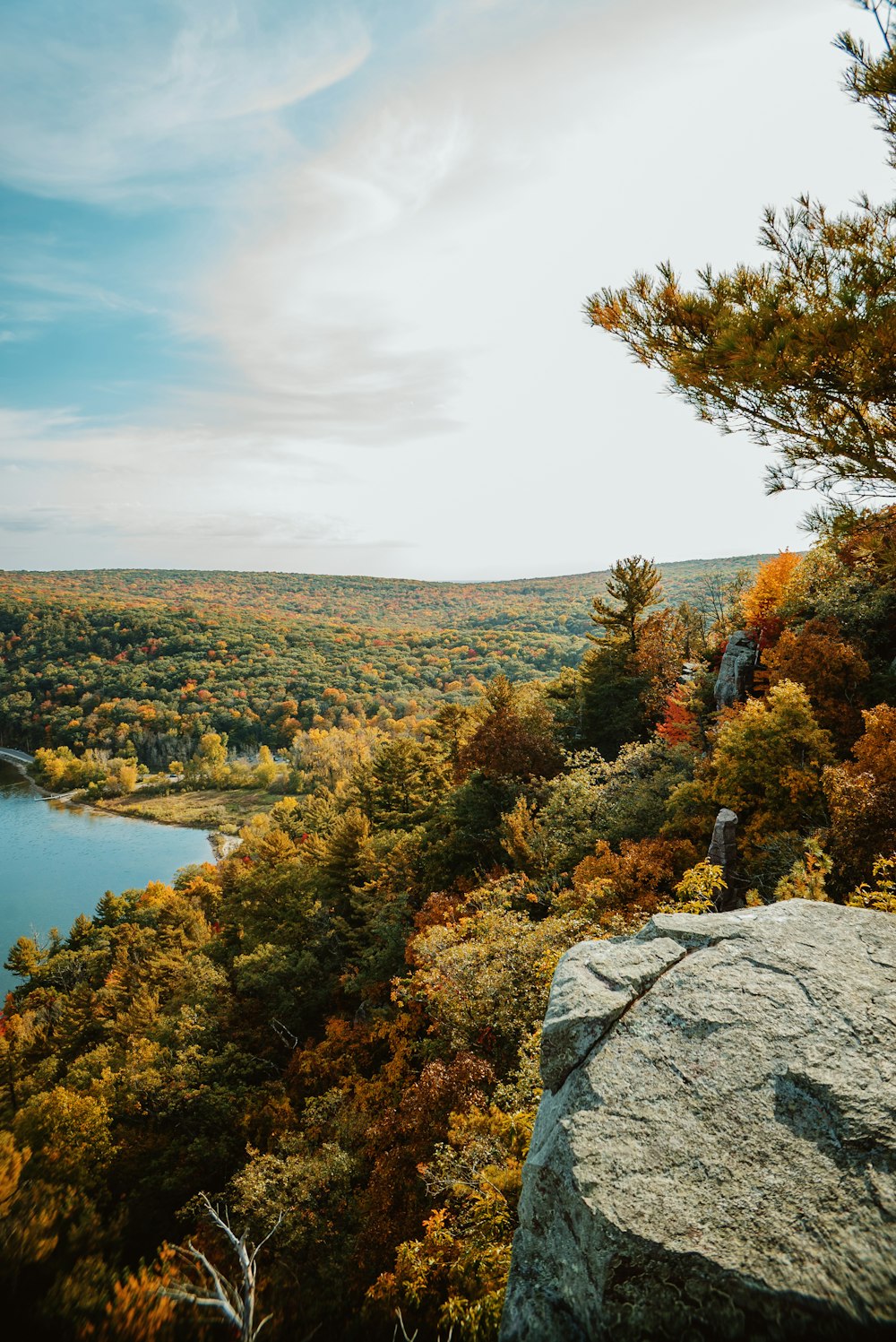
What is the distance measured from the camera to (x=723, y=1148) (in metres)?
4.14

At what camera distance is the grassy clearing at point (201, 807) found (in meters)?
75.5

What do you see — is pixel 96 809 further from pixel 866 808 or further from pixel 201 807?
pixel 866 808

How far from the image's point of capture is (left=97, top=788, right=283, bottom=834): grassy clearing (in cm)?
7550

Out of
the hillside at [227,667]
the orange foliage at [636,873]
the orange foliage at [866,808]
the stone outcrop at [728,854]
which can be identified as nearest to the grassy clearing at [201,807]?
the hillside at [227,667]

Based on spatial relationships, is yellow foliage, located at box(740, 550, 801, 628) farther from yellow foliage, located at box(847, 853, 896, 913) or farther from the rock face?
the rock face

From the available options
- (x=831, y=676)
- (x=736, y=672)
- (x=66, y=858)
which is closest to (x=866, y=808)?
(x=831, y=676)

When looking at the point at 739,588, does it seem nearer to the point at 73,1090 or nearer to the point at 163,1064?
the point at 163,1064

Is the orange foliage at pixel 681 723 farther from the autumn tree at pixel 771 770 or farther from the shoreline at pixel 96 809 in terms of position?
the shoreline at pixel 96 809

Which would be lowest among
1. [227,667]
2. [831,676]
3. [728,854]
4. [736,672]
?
[227,667]

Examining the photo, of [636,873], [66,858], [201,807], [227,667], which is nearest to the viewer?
[636,873]

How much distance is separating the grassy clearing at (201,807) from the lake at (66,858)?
1983 millimetres

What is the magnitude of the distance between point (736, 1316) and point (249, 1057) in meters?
20.5

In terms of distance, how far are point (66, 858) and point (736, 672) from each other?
7362 centimetres

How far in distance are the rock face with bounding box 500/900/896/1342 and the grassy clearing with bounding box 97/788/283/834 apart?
74.7 m
